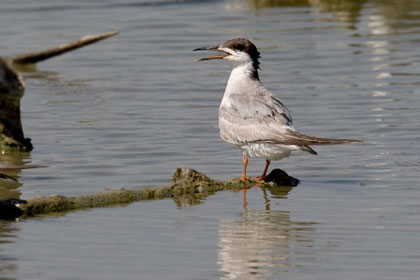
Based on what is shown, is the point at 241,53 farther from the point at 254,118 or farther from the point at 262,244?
the point at 262,244

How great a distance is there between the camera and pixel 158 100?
1295 centimetres

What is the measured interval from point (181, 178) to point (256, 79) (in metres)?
1.61

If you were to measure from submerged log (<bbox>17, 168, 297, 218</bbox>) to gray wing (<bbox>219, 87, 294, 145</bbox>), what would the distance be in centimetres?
42

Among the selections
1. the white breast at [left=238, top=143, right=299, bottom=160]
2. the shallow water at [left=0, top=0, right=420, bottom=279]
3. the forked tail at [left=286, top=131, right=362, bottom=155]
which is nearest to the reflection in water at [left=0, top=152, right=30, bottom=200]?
the shallow water at [left=0, top=0, right=420, bottom=279]

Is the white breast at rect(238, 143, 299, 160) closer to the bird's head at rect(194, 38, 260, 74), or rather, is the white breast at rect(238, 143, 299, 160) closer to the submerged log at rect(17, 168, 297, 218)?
the submerged log at rect(17, 168, 297, 218)

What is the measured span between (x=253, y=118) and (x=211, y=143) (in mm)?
1872

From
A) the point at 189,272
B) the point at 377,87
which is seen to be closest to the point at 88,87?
the point at 377,87

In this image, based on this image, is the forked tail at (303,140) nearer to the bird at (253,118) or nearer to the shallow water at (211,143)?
the bird at (253,118)

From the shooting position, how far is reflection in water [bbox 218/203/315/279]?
6.12m

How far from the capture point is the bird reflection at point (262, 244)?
6117 millimetres

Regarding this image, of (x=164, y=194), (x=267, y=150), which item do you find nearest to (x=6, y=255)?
(x=164, y=194)

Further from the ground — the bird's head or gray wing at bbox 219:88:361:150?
the bird's head

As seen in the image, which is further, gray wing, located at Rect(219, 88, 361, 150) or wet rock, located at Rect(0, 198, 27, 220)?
gray wing, located at Rect(219, 88, 361, 150)

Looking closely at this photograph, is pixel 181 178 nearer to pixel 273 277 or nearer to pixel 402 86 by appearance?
pixel 273 277
